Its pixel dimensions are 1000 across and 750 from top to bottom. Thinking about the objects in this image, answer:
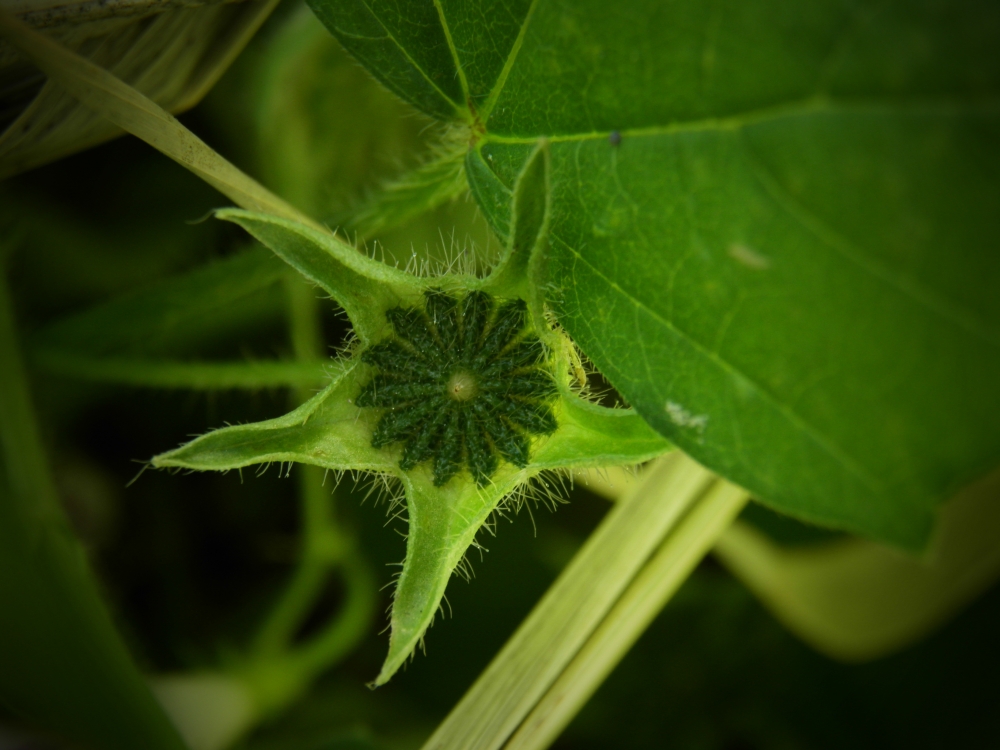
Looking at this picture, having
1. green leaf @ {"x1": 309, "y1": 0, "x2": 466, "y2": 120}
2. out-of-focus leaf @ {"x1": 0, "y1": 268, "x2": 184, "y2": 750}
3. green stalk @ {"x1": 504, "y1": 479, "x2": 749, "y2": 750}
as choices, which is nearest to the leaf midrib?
green leaf @ {"x1": 309, "y1": 0, "x2": 466, "y2": 120}

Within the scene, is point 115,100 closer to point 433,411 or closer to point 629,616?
point 433,411

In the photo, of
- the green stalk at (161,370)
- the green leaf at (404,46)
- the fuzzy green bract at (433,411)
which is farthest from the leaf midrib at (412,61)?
the green stalk at (161,370)

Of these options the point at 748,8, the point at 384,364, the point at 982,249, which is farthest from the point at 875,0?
the point at 384,364

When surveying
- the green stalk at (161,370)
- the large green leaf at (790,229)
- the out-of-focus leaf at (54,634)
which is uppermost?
the large green leaf at (790,229)

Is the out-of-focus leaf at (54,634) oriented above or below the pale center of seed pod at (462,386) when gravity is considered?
below

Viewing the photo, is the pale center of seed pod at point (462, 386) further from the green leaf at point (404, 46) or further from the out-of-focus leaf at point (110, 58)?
the out-of-focus leaf at point (110, 58)

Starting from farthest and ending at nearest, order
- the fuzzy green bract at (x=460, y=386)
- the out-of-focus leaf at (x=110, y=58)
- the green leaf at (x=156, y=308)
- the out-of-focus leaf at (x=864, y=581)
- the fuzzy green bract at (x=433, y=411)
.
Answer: the out-of-focus leaf at (x=864, y=581) → the green leaf at (x=156, y=308) → the out-of-focus leaf at (x=110, y=58) → the fuzzy green bract at (x=460, y=386) → the fuzzy green bract at (x=433, y=411)

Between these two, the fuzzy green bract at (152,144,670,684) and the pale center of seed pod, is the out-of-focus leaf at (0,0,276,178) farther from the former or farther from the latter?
the pale center of seed pod
